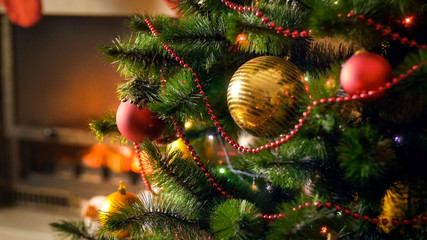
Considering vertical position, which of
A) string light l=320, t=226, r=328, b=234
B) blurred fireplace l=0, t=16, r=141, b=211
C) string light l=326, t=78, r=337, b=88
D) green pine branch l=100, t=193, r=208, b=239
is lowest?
string light l=320, t=226, r=328, b=234

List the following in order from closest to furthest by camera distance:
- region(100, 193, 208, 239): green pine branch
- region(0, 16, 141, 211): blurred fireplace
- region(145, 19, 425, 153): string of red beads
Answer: region(145, 19, 425, 153): string of red beads
region(100, 193, 208, 239): green pine branch
region(0, 16, 141, 211): blurred fireplace

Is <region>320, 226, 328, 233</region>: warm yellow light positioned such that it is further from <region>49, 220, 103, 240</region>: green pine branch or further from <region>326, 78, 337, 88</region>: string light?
<region>49, 220, 103, 240</region>: green pine branch

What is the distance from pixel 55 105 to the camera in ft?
5.43

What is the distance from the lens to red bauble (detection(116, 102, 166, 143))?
58cm

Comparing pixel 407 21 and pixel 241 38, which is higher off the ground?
pixel 241 38

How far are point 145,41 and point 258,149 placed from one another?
201 millimetres

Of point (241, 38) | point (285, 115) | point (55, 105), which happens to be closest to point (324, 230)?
point (285, 115)

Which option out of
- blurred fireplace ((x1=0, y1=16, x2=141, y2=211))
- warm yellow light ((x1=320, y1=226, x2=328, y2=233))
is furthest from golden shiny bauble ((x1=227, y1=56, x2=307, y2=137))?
blurred fireplace ((x1=0, y1=16, x2=141, y2=211))

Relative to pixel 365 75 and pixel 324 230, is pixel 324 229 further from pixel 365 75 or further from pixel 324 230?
pixel 365 75

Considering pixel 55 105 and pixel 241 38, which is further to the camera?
pixel 55 105

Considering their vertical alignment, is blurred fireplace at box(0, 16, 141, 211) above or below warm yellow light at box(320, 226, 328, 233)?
above

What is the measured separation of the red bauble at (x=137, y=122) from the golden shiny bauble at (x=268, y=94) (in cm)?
13

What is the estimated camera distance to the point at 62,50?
5.27ft

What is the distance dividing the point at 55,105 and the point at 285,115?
52.7 inches
